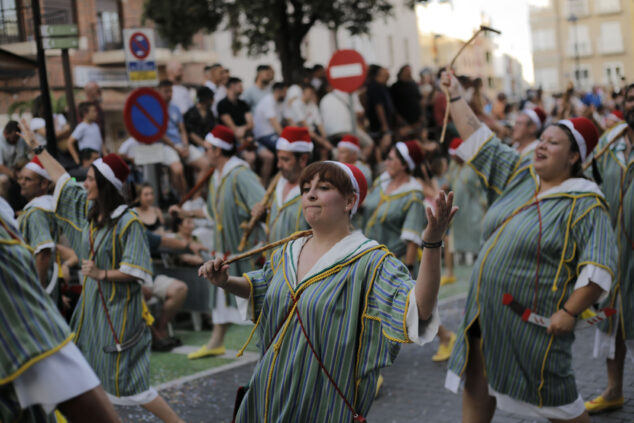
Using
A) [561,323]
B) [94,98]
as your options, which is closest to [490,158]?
[561,323]

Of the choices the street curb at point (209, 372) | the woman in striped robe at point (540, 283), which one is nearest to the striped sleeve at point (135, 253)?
the street curb at point (209, 372)

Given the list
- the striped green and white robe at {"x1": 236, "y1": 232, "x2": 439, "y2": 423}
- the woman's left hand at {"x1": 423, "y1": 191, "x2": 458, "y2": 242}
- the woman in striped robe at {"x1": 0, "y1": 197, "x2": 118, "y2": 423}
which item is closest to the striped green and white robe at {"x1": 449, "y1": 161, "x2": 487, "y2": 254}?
the striped green and white robe at {"x1": 236, "y1": 232, "x2": 439, "y2": 423}

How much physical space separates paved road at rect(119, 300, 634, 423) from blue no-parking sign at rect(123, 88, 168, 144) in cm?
306

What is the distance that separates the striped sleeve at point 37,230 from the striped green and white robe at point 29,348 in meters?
3.93

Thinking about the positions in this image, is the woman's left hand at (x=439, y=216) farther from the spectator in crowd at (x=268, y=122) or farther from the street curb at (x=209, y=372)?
the spectator in crowd at (x=268, y=122)

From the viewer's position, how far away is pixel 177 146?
1216 cm

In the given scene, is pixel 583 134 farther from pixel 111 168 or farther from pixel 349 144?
pixel 349 144

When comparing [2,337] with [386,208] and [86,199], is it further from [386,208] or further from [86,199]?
[386,208]

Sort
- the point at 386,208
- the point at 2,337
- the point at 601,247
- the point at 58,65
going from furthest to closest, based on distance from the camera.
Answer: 1. the point at 58,65
2. the point at 386,208
3. the point at 601,247
4. the point at 2,337

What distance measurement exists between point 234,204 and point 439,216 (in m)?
5.28

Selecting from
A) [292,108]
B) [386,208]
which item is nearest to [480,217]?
[292,108]

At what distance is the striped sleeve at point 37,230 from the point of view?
6004 mm

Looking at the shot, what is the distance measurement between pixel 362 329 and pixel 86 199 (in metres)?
3.10

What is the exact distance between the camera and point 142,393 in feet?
18.7
